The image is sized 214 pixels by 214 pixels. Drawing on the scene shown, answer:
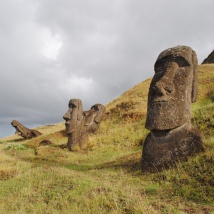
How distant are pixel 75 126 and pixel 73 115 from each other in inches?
31.9

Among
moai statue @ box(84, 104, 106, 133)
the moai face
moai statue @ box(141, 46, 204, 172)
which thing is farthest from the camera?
moai statue @ box(84, 104, 106, 133)

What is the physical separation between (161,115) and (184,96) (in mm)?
957

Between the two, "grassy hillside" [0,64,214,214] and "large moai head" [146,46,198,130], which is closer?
"grassy hillside" [0,64,214,214]

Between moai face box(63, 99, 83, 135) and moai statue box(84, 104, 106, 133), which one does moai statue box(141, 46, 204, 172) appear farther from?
moai statue box(84, 104, 106, 133)

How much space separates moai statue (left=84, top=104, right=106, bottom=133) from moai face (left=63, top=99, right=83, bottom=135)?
404 centimetres

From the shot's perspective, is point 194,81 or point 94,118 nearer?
point 194,81

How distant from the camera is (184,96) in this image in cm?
871

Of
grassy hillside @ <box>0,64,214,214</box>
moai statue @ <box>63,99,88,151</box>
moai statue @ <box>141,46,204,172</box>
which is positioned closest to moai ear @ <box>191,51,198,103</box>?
moai statue @ <box>141,46,204,172</box>

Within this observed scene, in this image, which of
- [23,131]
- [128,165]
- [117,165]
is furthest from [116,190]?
[23,131]

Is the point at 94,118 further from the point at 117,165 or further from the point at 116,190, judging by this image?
the point at 116,190

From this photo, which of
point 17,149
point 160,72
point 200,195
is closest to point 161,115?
point 160,72

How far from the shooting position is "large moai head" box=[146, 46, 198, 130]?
334 inches

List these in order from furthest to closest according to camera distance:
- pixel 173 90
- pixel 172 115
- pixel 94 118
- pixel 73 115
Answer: pixel 94 118
pixel 73 115
pixel 173 90
pixel 172 115

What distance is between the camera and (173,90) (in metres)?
8.73
